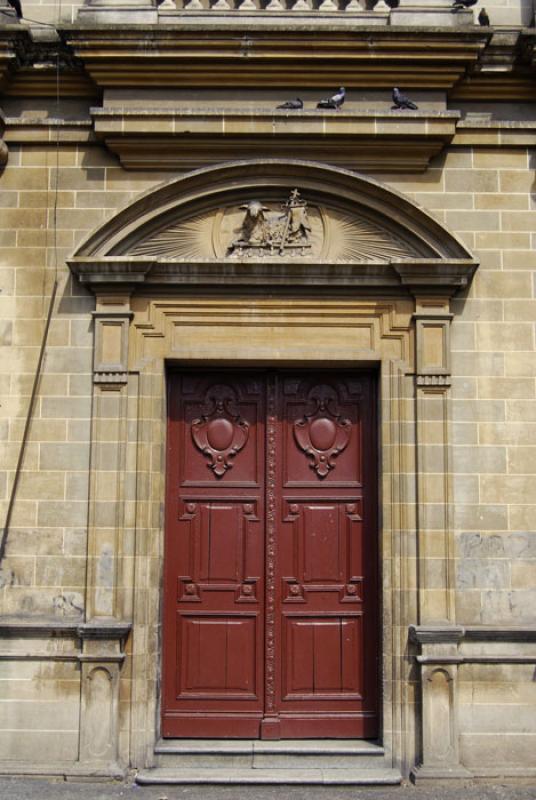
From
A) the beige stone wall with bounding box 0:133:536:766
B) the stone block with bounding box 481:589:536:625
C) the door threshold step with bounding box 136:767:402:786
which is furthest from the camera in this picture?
the stone block with bounding box 481:589:536:625

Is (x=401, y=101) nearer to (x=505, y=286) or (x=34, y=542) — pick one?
(x=505, y=286)

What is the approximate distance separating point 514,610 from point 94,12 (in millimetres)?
5930

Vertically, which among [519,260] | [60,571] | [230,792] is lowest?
[230,792]

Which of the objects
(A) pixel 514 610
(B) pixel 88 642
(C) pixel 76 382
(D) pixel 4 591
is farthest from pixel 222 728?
(C) pixel 76 382

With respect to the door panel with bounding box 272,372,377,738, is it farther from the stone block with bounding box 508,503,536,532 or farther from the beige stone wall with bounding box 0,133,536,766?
the stone block with bounding box 508,503,536,532

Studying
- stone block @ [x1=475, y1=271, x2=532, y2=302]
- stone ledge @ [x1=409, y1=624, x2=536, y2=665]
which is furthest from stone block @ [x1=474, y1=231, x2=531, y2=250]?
stone ledge @ [x1=409, y1=624, x2=536, y2=665]

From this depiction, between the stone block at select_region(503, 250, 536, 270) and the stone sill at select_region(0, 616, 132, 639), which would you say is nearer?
the stone sill at select_region(0, 616, 132, 639)

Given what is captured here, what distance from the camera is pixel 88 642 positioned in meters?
7.23

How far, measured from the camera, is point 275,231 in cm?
776

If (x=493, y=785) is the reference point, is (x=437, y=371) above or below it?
above

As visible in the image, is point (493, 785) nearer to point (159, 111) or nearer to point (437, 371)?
point (437, 371)

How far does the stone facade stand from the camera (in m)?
7.27

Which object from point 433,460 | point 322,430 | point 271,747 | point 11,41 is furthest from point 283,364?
point 11,41

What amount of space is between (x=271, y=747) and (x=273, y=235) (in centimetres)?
411
